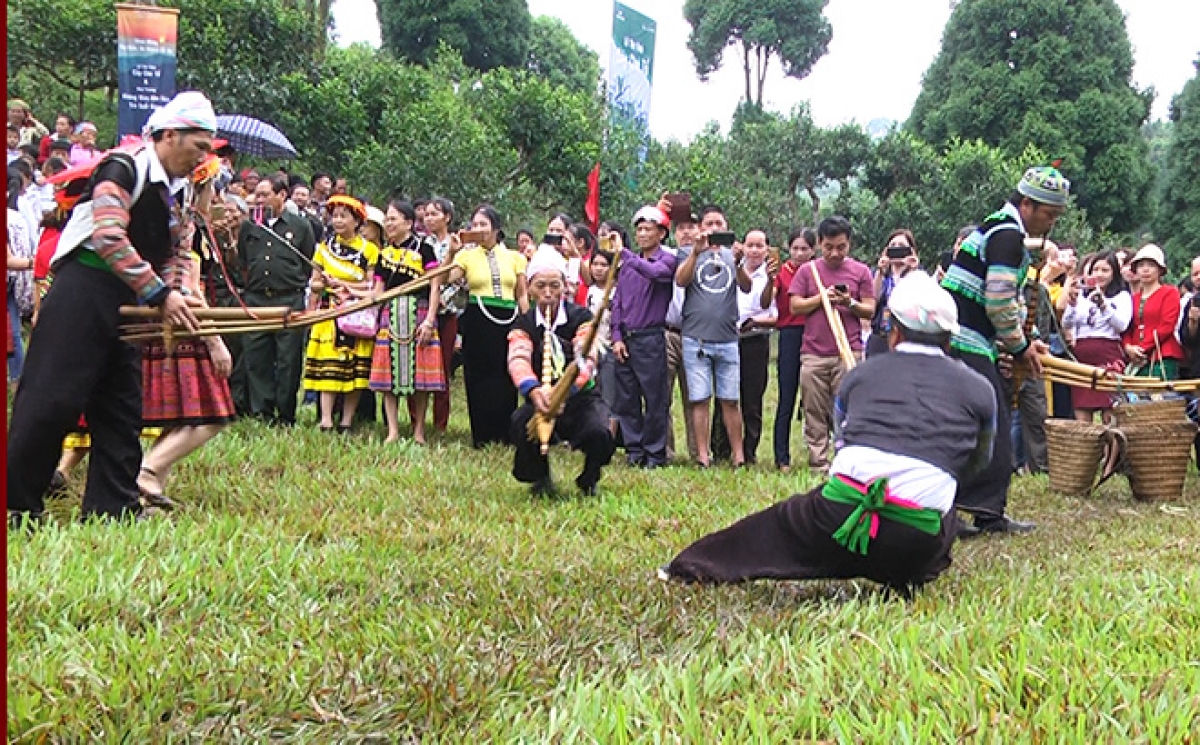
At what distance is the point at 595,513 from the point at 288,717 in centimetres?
305

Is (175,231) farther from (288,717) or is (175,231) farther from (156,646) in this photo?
(288,717)

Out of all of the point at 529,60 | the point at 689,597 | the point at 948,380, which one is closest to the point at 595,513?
the point at 689,597

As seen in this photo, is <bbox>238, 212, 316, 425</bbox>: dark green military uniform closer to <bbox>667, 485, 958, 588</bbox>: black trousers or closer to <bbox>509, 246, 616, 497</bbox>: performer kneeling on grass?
<bbox>509, 246, 616, 497</bbox>: performer kneeling on grass

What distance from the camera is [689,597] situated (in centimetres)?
448

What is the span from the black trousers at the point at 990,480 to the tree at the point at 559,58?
110 ft

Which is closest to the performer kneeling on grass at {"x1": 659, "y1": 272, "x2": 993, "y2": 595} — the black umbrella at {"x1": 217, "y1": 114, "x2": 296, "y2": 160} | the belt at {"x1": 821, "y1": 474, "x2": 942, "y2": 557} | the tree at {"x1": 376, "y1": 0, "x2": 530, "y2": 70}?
the belt at {"x1": 821, "y1": 474, "x2": 942, "y2": 557}

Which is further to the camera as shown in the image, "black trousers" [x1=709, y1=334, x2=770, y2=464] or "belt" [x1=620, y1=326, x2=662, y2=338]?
"black trousers" [x1=709, y1=334, x2=770, y2=464]

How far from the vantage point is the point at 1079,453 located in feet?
24.5

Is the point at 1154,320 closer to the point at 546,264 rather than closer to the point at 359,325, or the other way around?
the point at 546,264

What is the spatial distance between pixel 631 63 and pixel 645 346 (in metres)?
12.1

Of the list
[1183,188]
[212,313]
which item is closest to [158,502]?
[212,313]

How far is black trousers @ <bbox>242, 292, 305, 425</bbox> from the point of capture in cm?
880

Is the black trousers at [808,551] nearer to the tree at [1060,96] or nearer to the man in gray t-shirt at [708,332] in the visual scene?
the man in gray t-shirt at [708,332]

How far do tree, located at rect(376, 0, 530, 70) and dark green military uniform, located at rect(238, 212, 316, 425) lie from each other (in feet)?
72.7
